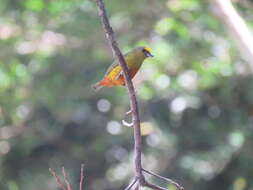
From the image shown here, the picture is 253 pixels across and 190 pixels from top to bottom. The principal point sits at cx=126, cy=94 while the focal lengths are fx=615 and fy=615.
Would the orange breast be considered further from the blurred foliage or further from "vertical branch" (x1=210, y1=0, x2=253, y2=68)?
the blurred foliage

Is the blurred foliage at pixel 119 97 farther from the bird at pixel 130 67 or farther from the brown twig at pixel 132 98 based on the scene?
the brown twig at pixel 132 98

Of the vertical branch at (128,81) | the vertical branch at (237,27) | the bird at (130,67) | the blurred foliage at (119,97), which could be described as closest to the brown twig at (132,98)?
the vertical branch at (128,81)

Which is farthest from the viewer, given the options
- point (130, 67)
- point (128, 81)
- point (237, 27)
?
point (237, 27)

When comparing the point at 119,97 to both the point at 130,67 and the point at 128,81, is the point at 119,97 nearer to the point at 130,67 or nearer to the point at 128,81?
the point at 130,67

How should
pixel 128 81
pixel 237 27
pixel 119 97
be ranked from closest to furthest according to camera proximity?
pixel 128 81 → pixel 237 27 → pixel 119 97

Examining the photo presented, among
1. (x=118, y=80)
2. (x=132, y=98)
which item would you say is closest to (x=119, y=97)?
(x=118, y=80)

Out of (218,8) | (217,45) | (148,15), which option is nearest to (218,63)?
(217,45)

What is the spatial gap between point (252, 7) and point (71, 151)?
13.8ft

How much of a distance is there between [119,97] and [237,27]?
368 centimetres

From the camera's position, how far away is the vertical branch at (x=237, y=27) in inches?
228

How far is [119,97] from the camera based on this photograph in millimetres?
9422

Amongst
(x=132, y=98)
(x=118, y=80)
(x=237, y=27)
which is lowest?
(x=237, y=27)

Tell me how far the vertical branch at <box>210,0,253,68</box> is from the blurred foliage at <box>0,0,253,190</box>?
1.31 m

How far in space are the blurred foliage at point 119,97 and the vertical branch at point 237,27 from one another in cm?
131
